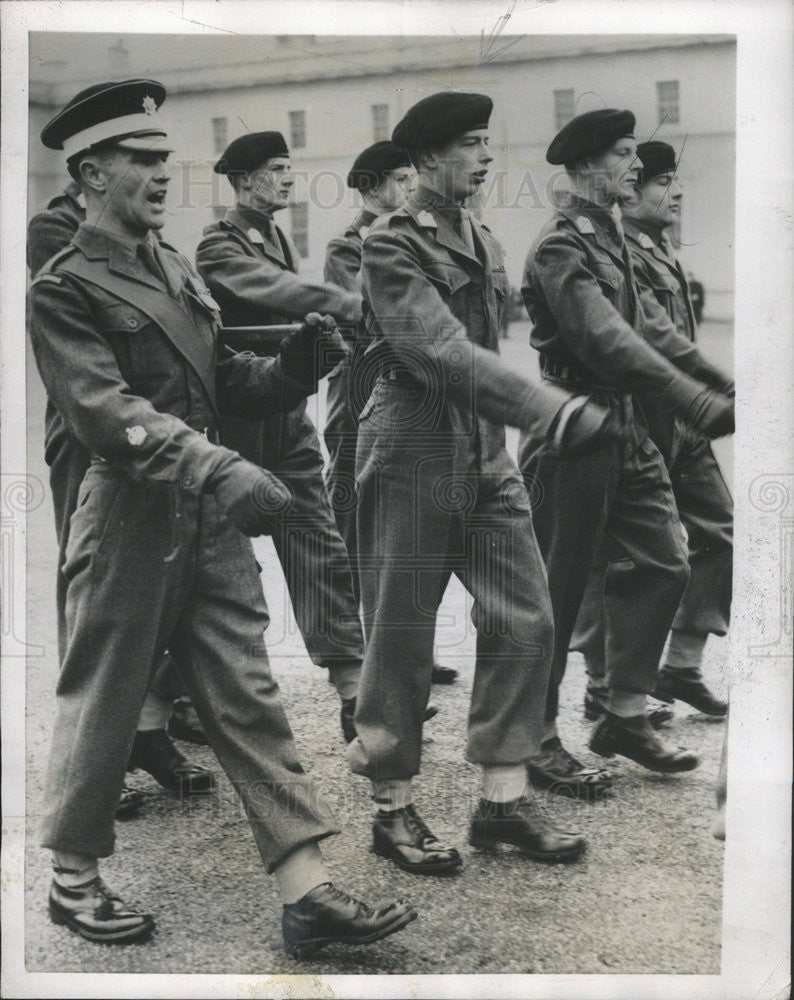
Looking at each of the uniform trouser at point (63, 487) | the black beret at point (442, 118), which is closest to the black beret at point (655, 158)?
the black beret at point (442, 118)

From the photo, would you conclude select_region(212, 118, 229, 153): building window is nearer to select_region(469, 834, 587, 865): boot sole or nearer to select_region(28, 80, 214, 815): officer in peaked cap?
select_region(28, 80, 214, 815): officer in peaked cap

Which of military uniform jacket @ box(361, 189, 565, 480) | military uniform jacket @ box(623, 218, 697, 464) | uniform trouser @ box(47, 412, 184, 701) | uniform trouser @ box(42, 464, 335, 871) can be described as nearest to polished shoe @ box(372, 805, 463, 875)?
uniform trouser @ box(42, 464, 335, 871)

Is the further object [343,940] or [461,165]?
[461,165]

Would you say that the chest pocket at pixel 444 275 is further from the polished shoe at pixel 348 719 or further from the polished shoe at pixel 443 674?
the polished shoe at pixel 348 719

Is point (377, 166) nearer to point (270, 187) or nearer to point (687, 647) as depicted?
point (270, 187)

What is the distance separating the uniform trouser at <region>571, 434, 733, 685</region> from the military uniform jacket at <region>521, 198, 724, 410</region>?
14.1 inches

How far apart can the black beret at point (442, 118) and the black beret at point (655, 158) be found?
22.2 inches

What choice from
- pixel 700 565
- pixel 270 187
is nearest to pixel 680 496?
pixel 700 565

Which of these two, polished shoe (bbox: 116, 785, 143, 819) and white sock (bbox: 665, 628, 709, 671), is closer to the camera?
polished shoe (bbox: 116, 785, 143, 819)

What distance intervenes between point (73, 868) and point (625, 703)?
195 cm

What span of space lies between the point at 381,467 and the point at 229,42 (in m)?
1.57

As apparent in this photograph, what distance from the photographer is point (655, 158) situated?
4.44m

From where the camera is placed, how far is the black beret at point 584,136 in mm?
4379

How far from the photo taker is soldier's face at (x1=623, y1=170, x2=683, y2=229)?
14.6 feet
